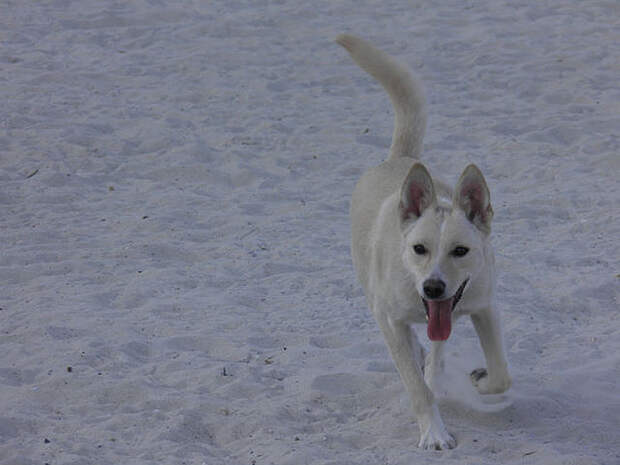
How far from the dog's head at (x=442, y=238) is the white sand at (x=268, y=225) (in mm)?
639

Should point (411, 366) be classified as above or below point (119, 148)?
above

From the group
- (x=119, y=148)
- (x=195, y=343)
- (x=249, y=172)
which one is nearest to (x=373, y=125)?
(x=249, y=172)

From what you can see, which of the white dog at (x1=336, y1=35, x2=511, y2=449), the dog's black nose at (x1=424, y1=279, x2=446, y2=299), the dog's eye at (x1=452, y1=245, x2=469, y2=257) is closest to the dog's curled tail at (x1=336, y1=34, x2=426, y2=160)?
the white dog at (x1=336, y1=35, x2=511, y2=449)

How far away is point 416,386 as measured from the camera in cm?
424

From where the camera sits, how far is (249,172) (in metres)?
7.90

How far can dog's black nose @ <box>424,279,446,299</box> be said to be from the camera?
13.0 ft

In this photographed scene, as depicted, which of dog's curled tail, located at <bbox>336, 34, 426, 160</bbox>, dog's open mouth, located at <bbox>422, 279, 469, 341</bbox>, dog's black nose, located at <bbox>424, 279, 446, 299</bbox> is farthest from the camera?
dog's curled tail, located at <bbox>336, 34, 426, 160</bbox>

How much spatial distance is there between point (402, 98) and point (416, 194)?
1.29 metres

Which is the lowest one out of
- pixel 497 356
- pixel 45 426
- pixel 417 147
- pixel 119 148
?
pixel 119 148

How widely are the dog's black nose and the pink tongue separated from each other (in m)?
0.08

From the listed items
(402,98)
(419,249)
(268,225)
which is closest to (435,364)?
(419,249)

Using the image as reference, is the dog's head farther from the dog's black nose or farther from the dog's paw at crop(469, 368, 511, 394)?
the dog's paw at crop(469, 368, 511, 394)

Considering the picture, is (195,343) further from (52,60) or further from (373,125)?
(52,60)

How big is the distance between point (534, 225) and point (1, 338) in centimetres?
364
